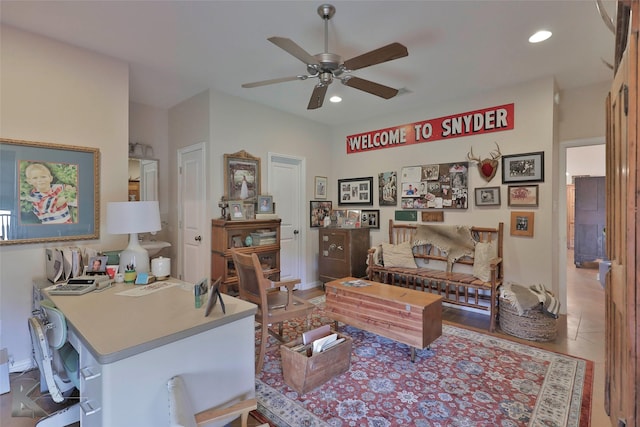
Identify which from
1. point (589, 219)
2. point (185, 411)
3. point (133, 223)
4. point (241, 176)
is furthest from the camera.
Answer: point (589, 219)

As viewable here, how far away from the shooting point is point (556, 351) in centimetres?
275

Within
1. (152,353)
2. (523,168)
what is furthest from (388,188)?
(152,353)

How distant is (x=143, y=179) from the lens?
4.65m

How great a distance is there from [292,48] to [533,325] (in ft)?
11.1

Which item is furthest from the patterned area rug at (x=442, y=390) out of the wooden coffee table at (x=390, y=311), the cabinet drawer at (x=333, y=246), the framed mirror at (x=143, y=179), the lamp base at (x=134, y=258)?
the framed mirror at (x=143, y=179)

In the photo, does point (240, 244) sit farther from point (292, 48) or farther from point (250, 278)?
point (292, 48)

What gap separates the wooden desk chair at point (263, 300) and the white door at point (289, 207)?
190cm

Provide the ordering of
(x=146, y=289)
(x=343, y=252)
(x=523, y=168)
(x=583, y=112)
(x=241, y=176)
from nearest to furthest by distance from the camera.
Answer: (x=146, y=289) → (x=523, y=168) → (x=583, y=112) → (x=241, y=176) → (x=343, y=252)

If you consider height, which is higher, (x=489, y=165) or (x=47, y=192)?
(x=489, y=165)

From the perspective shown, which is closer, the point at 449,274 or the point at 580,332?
the point at 580,332

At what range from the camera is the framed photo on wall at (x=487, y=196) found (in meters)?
3.67

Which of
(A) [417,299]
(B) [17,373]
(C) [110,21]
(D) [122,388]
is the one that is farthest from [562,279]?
(B) [17,373]

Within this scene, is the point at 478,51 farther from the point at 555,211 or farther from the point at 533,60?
the point at 555,211

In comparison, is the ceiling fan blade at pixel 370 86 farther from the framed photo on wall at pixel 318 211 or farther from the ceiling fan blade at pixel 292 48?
the framed photo on wall at pixel 318 211
